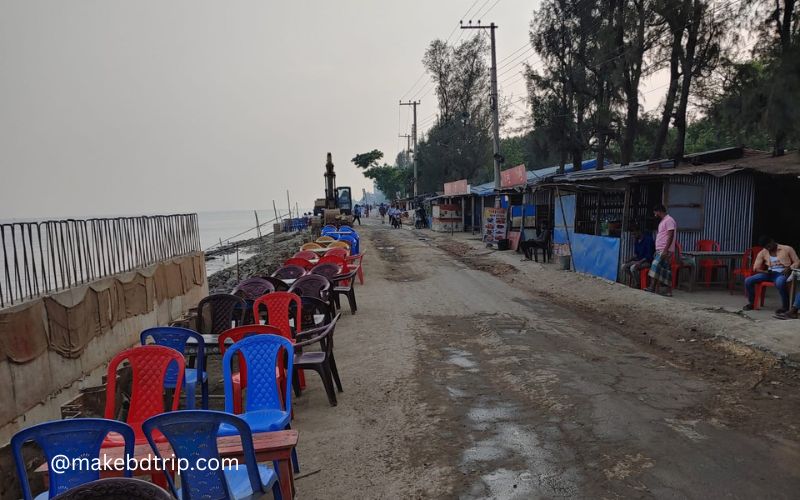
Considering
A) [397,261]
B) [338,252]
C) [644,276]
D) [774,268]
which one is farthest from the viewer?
[397,261]

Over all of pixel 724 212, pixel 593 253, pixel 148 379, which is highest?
pixel 724 212

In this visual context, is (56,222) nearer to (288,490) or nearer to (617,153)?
(288,490)

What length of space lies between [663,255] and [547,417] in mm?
6506

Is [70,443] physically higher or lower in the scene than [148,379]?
higher

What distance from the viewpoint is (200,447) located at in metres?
2.64

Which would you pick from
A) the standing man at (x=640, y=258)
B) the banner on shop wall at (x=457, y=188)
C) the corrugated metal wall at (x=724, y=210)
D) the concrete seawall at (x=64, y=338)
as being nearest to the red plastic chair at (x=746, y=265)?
the corrugated metal wall at (x=724, y=210)

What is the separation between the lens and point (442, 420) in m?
4.61

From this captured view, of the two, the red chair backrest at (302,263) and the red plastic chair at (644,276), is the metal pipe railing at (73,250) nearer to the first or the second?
the red chair backrest at (302,263)

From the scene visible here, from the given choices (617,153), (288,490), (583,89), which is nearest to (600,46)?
(583,89)

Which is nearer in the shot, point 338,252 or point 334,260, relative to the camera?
point 334,260

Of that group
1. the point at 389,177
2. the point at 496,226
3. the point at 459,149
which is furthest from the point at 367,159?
the point at 496,226

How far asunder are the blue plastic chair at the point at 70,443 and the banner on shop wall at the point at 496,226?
60.4 ft

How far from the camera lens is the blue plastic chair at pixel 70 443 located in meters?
2.46

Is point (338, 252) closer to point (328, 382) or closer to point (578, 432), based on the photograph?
point (328, 382)
